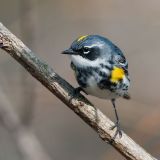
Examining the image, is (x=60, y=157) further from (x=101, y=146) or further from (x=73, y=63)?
(x=73, y=63)

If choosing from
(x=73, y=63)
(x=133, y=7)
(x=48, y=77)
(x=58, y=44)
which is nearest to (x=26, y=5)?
(x=73, y=63)

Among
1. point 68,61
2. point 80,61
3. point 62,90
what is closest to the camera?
point 62,90

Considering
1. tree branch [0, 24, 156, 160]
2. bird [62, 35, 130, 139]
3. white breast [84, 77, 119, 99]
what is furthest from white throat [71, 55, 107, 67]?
tree branch [0, 24, 156, 160]

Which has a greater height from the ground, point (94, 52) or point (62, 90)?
point (94, 52)

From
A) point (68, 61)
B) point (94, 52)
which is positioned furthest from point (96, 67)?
point (68, 61)

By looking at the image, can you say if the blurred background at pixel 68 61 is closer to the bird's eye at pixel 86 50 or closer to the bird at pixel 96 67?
the bird at pixel 96 67

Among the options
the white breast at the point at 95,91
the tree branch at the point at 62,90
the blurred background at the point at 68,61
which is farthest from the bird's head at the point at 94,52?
the blurred background at the point at 68,61

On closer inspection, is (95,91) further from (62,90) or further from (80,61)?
(62,90)

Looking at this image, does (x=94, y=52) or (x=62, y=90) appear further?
(x=94, y=52)
